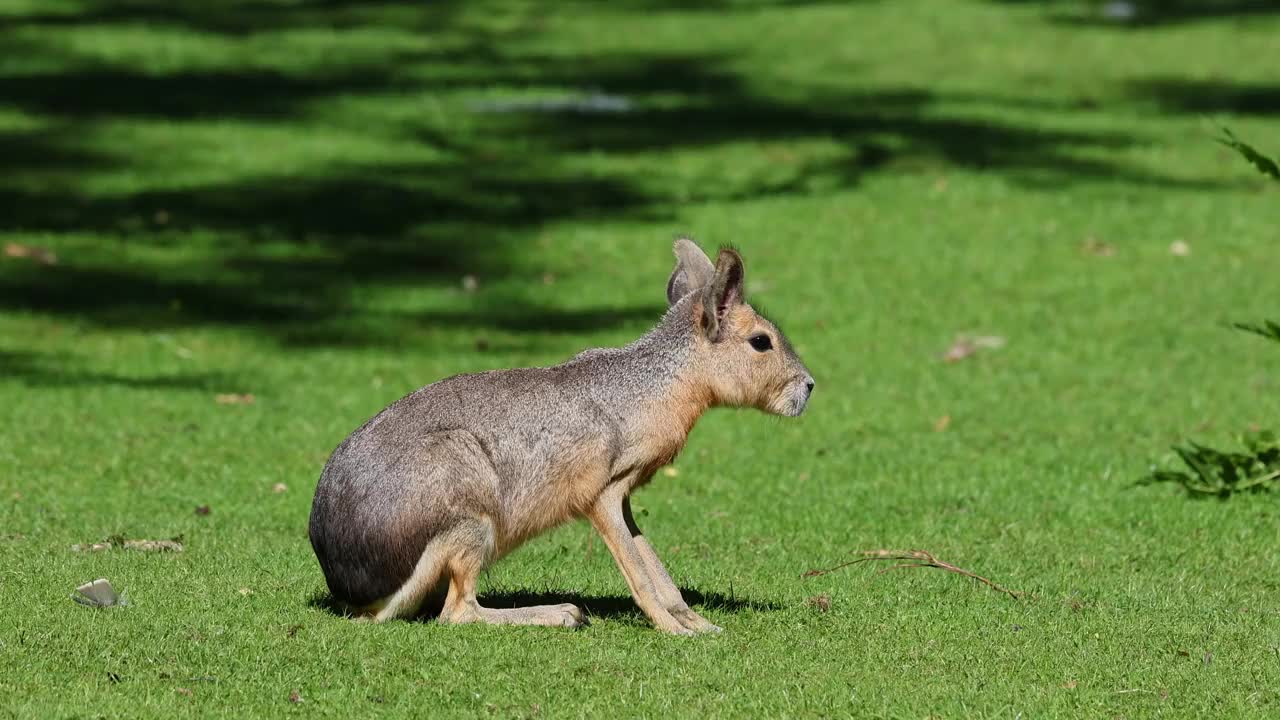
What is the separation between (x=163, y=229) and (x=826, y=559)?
32.1 ft

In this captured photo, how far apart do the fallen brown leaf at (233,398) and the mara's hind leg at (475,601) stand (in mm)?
5635

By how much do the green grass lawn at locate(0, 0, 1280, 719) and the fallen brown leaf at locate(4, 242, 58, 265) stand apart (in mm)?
189

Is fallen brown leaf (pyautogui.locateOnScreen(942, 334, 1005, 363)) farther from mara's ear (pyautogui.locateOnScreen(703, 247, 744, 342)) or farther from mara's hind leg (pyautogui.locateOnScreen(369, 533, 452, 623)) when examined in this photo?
mara's hind leg (pyautogui.locateOnScreen(369, 533, 452, 623))

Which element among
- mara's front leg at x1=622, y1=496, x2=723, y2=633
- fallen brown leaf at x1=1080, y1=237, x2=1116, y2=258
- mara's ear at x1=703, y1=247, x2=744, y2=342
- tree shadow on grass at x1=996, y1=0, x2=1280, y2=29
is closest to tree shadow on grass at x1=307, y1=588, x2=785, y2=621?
mara's front leg at x1=622, y1=496, x2=723, y2=633

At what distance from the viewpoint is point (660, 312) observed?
15328 mm

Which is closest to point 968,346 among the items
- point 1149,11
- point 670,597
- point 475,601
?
point 670,597

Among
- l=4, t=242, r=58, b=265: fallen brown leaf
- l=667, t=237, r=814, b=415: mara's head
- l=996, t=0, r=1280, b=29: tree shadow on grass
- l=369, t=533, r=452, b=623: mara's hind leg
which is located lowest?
l=996, t=0, r=1280, b=29: tree shadow on grass

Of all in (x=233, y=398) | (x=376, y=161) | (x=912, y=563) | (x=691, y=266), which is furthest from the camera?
(x=376, y=161)

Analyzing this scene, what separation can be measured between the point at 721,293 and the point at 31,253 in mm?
10345

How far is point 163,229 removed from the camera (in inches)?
674

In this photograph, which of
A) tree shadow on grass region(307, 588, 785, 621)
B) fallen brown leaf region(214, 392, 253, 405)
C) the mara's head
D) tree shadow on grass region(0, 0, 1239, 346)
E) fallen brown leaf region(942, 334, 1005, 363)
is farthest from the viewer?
tree shadow on grass region(0, 0, 1239, 346)

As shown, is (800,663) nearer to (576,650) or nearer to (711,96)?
(576,650)

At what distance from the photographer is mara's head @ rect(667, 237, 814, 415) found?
7.69 m

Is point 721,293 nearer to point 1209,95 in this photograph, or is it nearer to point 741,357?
point 741,357
